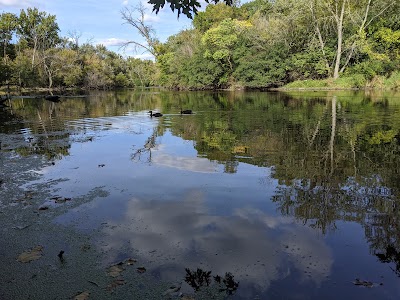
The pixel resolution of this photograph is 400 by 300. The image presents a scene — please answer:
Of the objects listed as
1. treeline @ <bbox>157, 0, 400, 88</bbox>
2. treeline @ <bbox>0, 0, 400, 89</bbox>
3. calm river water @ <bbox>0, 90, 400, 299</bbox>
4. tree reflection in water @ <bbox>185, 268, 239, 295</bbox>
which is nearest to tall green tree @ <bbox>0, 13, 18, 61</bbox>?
treeline @ <bbox>0, 0, 400, 89</bbox>

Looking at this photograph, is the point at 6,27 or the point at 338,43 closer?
the point at 338,43

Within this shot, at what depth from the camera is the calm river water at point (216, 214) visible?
3.78 metres

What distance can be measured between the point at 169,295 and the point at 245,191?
3424mm

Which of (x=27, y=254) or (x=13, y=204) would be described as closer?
(x=27, y=254)

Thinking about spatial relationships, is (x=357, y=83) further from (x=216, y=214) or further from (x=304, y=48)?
(x=216, y=214)

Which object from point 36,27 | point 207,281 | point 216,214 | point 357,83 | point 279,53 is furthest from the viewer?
point 36,27

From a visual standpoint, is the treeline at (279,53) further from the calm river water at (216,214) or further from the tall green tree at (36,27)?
the calm river water at (216,214)

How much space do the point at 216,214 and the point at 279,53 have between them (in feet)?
142

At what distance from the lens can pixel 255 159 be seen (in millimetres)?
9008

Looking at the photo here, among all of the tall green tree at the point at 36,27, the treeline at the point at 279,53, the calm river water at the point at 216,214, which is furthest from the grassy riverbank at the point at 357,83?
the tall green tree at the point at 36,27

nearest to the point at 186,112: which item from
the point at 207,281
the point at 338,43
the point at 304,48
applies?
the point at 207,281

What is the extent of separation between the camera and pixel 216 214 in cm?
561

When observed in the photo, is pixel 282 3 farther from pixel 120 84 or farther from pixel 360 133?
pixel 120 84

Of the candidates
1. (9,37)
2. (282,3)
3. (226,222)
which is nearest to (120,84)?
(9,37)
